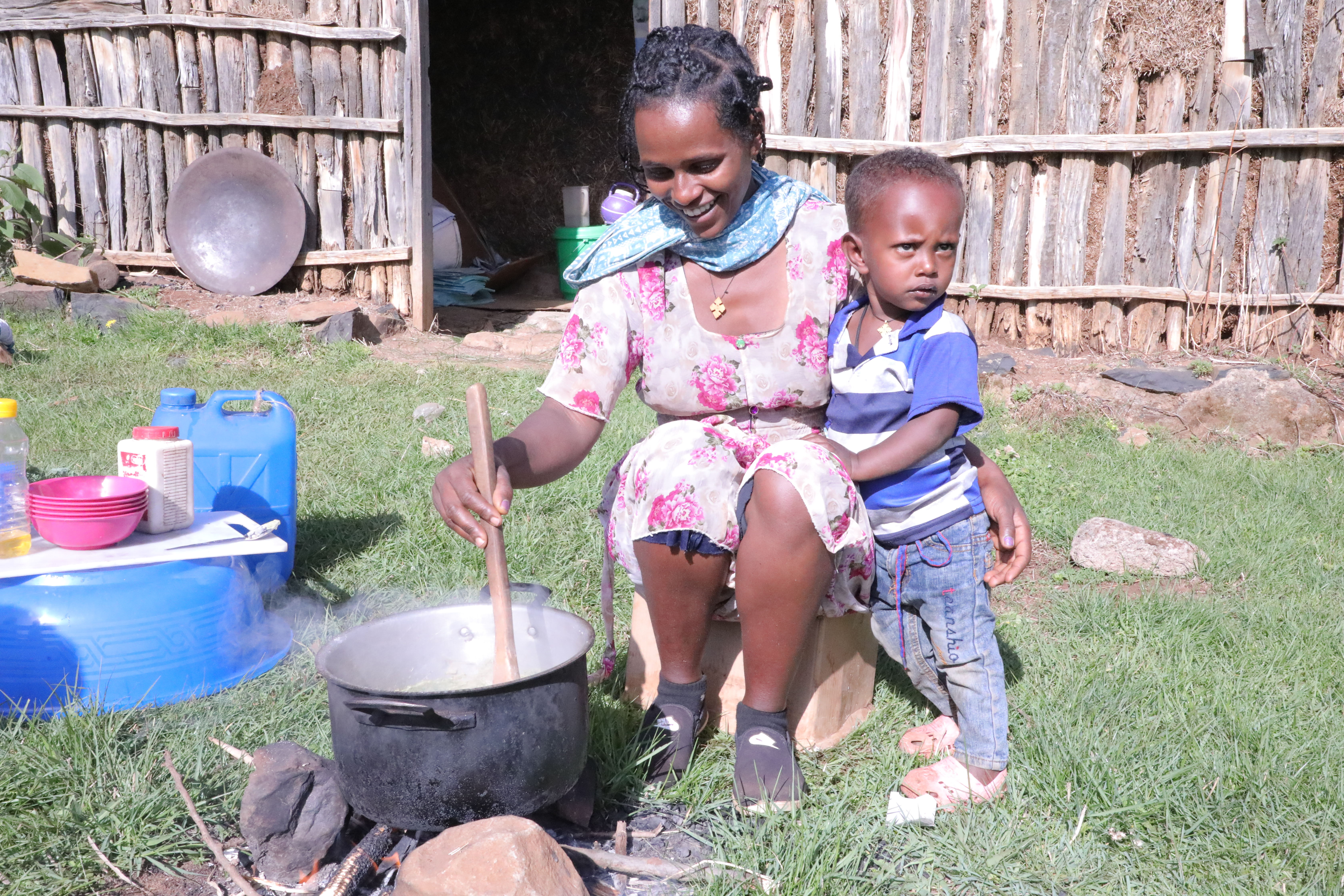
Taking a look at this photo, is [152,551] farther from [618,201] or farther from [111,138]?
[618,201]

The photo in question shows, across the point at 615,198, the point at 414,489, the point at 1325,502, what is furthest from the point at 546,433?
the point at 615,198

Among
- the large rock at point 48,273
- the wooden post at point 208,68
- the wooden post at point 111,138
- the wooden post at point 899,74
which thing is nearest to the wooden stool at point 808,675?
the wooden post at point 899,74

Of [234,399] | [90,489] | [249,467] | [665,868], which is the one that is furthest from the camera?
[234,399]

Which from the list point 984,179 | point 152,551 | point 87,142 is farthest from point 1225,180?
point 87,142

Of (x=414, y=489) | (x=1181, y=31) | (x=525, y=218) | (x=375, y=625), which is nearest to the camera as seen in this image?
(x=375, y=625)

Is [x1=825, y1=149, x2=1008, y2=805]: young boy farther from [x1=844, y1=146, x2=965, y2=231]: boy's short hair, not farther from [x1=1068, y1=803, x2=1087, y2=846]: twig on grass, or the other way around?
[x1=1068, y1=803, x2=1087, y2=846]: twig on grass

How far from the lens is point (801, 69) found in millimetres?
6418

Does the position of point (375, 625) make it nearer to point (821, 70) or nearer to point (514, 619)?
point (514, 619)

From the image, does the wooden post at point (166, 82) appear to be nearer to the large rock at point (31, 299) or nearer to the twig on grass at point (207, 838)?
the large rock at point (31, 299)

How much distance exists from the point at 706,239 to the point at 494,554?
0.89 metres

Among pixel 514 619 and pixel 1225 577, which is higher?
pixel 514 619

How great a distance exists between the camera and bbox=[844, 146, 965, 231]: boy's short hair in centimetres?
206

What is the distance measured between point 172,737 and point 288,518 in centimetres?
95

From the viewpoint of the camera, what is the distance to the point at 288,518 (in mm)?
3059
